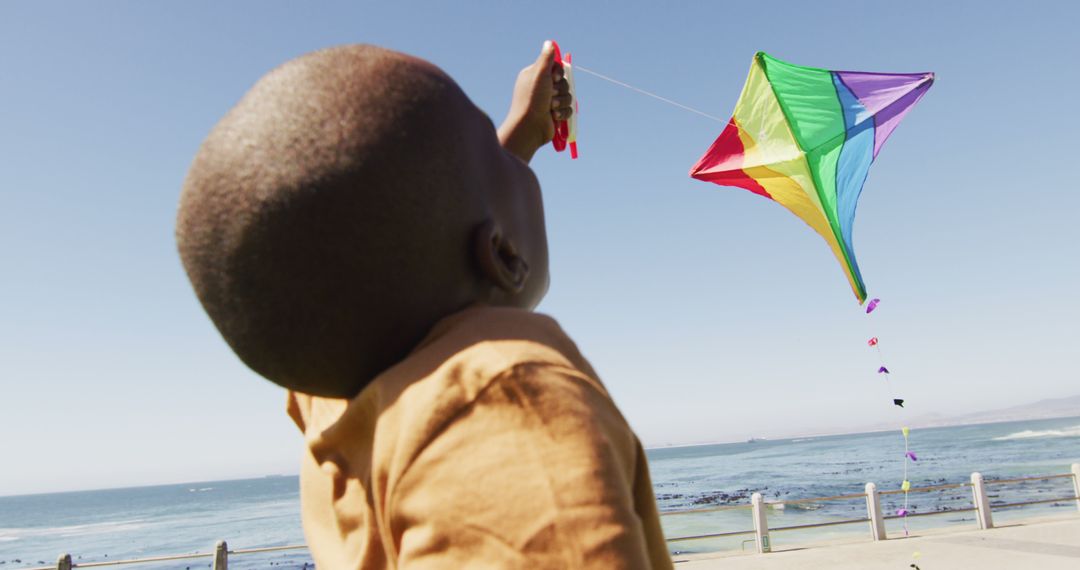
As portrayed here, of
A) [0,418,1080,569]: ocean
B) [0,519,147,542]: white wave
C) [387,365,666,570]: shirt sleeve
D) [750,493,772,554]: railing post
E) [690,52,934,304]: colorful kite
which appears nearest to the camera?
[387,365,666,570]: shirt sleeve

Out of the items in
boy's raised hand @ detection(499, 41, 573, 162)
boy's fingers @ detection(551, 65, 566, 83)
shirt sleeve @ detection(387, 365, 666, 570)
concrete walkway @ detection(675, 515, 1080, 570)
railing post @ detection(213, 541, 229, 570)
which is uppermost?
boy's fingers @ detection(551, 65, 566, 83)

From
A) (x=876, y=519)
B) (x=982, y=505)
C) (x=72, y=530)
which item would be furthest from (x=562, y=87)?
(x=72, y=530)

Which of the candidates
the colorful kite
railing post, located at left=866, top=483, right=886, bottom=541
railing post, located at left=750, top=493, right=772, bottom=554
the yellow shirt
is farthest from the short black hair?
railing post, located at left=866, top=483, right=886, bottom=541

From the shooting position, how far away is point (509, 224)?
1108 mm

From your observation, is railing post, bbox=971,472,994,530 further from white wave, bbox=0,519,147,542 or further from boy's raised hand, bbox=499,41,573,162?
white wave, bbox=0,519,147,542

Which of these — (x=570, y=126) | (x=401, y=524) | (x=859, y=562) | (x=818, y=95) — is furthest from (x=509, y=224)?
(x=859, y=562)

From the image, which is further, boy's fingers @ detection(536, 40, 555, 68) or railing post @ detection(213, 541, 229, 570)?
railing post @ detection(213, 541, 229, 570)

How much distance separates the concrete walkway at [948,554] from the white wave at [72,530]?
67.4 meters

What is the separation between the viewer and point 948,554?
Answer: 369 inches

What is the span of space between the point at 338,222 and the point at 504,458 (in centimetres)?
43

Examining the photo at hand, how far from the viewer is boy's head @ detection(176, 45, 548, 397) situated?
3.03ft

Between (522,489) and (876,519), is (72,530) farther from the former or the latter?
(522,489)

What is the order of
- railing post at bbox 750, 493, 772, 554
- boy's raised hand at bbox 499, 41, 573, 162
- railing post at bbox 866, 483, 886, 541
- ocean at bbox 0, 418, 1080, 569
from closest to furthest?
boy's raised hand at bbox 499, 41, 573, 162 < railing post at bbox 750, 493, 772, 554 < railing post at bbox 866, 483, 886, 541 < ocean at bbox 0, 418, 1080, 569

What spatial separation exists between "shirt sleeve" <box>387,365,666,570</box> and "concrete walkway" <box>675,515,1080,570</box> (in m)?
9.96
